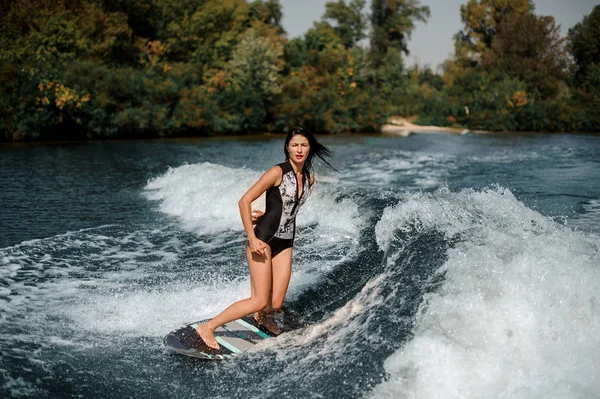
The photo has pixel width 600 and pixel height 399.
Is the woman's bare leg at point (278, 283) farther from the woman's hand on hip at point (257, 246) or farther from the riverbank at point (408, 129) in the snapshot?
the riverbank at point (408, 129)

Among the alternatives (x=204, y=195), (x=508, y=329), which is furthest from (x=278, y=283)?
(x=204, y=195)

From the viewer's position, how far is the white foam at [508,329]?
4109 millimetres

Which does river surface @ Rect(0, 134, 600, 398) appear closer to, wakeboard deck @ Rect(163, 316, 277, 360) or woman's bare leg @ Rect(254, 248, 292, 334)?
wakeboard deck @ Rect(163, 316, 277, 360)

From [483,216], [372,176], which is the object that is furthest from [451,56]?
[483,216]

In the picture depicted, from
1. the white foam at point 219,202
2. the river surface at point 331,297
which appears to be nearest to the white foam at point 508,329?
the river surface at point 331,297

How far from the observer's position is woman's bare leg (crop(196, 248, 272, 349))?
196 inches

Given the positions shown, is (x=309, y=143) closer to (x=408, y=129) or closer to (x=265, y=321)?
(x=265, y=321)

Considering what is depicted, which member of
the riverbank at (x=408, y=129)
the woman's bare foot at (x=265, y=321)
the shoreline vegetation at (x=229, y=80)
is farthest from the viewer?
the riverbank at (x=408, y=129)

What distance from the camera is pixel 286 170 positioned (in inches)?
196

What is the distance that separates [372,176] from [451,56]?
48.7m

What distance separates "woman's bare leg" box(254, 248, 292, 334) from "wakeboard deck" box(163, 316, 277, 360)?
62mm

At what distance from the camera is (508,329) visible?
445 cm

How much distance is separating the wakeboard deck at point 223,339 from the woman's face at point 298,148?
1501 millimetres

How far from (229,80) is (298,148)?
108ft
